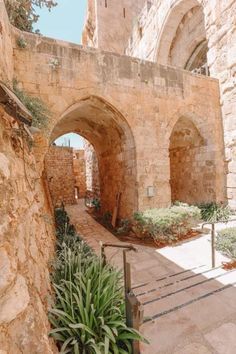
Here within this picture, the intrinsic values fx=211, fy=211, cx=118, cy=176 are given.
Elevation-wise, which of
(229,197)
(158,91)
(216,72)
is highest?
(216,72)

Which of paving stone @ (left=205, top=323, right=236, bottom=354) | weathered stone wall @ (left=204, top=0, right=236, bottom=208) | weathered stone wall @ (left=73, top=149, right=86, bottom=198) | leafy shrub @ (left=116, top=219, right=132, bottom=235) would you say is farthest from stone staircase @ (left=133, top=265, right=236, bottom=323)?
weathered stone wall @ (left=73, top=149, right=86, bottom=198)

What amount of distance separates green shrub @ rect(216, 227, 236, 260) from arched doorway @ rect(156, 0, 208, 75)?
22.9 ft

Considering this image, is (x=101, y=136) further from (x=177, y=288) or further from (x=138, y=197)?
(x=177, y=288)

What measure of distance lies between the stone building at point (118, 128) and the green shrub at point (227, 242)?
1895 mm

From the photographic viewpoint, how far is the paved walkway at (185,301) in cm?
196

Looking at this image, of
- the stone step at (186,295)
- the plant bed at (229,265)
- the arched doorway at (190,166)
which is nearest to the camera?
the stone step at (186,295)

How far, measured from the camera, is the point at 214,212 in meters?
6.19

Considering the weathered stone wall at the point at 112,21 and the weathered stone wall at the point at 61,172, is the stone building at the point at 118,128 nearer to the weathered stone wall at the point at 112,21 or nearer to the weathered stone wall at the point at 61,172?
the weathered stone wall at the point at 61,172

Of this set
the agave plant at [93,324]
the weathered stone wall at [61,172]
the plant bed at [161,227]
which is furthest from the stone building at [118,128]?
the weathered stone wall at [61,172]

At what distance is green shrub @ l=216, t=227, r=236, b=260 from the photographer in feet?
12.1

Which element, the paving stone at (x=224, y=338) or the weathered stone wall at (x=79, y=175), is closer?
the paving stone at (x=224, y=338)

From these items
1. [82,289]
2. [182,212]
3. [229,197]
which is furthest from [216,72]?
[82,289]

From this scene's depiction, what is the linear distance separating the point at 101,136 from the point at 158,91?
2.42m

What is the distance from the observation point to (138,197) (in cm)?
552
